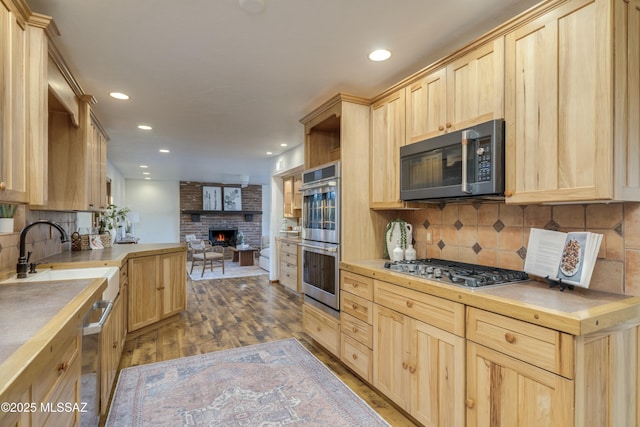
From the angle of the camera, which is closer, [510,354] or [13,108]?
[510,354]

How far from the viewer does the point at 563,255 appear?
1596 millimetres

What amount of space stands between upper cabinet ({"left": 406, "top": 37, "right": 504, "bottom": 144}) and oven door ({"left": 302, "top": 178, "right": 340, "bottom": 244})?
0.80 meters

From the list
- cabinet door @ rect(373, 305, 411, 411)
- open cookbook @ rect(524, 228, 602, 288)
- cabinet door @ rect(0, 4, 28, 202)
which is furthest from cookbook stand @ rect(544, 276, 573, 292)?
cabinet door @ rect(0, 4, 28, 202)

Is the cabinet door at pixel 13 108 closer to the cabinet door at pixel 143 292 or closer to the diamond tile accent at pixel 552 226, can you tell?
the cabinet door at pixel 143 292

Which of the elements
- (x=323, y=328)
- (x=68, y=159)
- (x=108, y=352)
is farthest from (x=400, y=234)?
(x=68, y=159)

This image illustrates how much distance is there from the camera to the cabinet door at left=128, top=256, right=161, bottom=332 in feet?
10.5

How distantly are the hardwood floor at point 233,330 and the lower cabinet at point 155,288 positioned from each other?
208 mm

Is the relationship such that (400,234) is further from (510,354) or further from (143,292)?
(143,292)

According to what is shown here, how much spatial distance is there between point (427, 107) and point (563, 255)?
1243 millimetres

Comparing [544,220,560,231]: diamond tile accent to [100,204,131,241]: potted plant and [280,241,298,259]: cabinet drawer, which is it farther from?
[100,204,131,241]: potted plant

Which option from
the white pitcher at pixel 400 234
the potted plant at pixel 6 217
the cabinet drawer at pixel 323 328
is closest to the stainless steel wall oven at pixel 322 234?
the cabinet drawer at pixel 323 328

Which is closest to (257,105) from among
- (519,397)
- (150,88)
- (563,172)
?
(150,88)

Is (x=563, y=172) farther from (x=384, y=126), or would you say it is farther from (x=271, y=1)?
(x=271, y=1)

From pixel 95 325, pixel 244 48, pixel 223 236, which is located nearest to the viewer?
pixel 95 325
